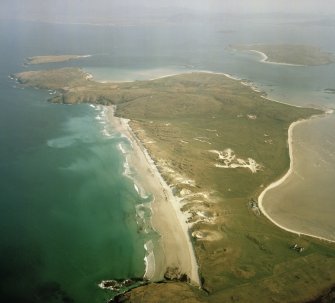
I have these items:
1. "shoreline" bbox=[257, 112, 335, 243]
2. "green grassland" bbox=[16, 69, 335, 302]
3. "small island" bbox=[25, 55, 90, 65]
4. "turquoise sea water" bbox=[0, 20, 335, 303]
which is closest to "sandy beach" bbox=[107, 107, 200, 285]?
"green grassland" bbox=[16, 69, 335, 302]

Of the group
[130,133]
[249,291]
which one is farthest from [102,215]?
[130,133]

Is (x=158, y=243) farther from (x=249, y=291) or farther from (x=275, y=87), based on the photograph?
(x=275, y=87)

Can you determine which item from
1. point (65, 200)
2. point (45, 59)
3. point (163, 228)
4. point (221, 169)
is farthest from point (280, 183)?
point (45, 59)

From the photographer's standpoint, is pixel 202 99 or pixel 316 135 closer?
pixel 316 135

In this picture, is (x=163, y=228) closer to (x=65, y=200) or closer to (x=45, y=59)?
(x=65, y=200)

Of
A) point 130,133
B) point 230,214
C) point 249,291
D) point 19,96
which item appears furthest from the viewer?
point 19,96

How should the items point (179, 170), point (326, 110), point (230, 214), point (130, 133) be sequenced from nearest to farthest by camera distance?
point (230, 214), point (179, 170), point (130, 133), point (326, 110)
